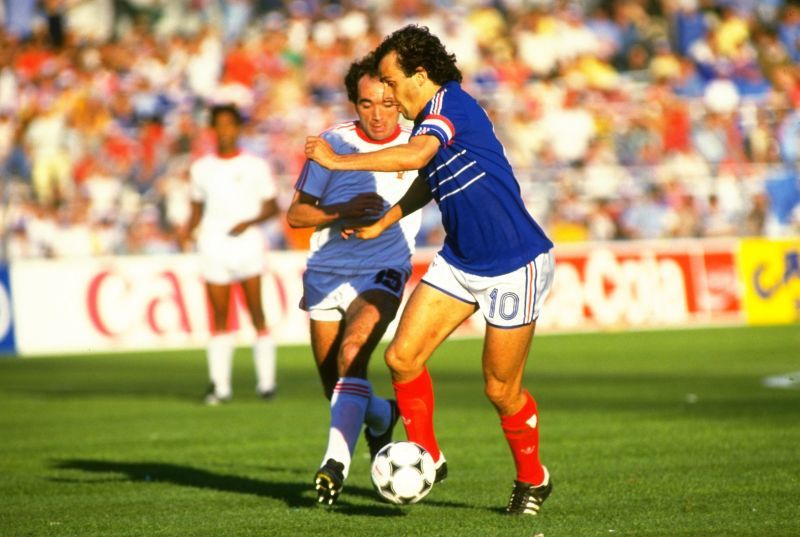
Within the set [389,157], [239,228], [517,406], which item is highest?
[389,157]

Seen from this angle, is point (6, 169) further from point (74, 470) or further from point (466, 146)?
point (466, 146)

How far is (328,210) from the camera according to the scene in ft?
27.9

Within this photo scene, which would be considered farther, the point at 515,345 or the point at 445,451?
the point at 445,451

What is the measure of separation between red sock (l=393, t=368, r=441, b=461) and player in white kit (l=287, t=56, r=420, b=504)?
56 centimetres

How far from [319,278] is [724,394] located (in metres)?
6.65

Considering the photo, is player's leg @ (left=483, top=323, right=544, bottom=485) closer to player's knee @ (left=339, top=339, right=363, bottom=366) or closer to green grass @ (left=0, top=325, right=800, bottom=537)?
green grass @ (left=0, top=325, right=800, bottom=537)

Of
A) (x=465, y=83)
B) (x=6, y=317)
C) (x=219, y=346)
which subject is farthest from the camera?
(x=465, y=83)

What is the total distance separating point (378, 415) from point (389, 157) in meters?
2.50

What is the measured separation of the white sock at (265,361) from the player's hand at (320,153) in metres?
7.70

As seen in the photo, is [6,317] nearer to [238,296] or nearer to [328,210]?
[238,296]

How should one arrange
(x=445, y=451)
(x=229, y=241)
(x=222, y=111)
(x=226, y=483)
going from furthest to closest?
(x=229, y=241) → (x=222, y=111) → (x=445, y=451) → (x=226, y=483)

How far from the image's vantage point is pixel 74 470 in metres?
10.0

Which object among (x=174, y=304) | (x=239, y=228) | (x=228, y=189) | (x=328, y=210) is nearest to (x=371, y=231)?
(x=328, y=210)

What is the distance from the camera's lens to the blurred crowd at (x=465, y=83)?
76.2 feet
